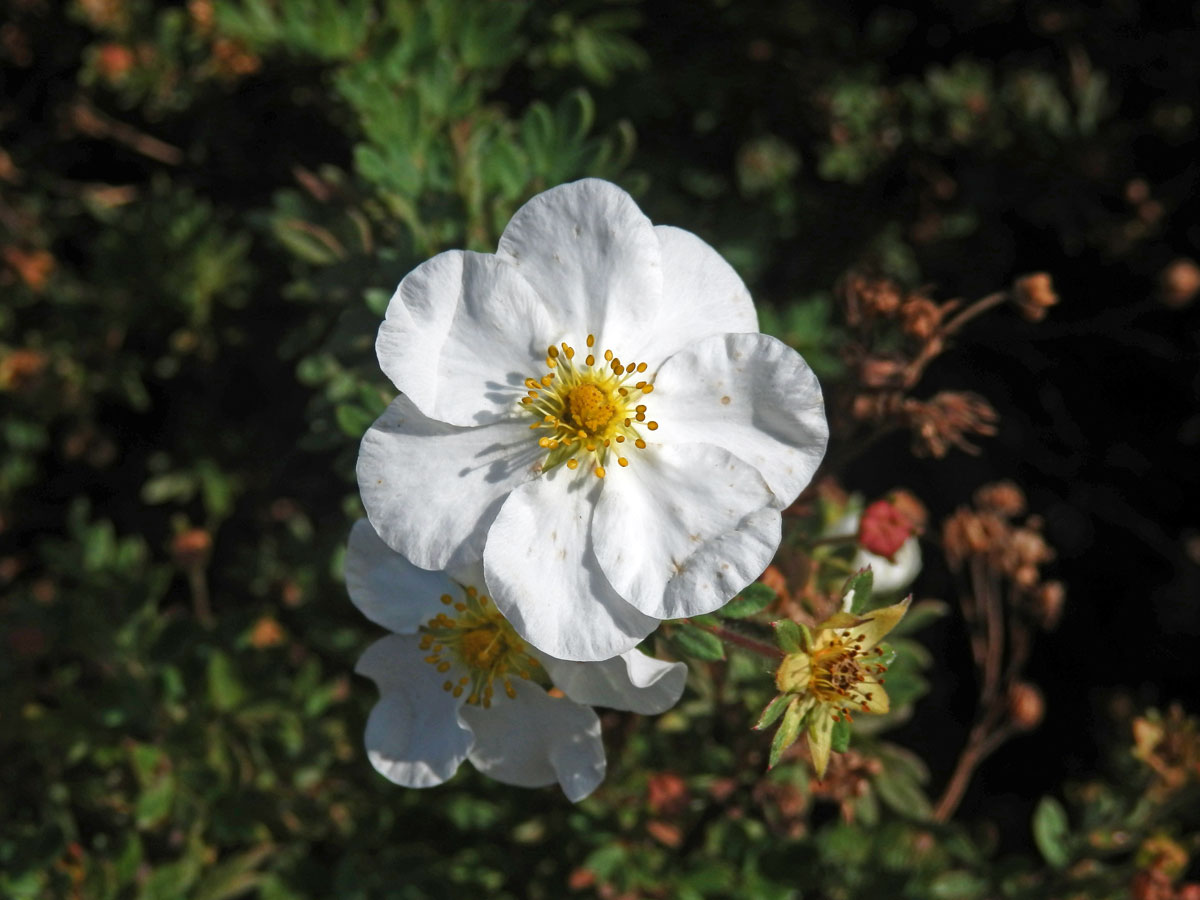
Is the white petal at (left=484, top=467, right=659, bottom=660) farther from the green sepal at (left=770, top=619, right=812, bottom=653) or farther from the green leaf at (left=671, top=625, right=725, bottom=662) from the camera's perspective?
the green sepal at (left=770, top=619, right=812, bottom=653)

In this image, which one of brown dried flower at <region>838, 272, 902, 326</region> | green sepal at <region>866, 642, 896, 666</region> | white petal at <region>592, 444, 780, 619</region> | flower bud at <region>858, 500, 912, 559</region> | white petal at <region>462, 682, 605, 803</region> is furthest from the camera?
brown dried flower at <region>838, 272, 902, 326</region>

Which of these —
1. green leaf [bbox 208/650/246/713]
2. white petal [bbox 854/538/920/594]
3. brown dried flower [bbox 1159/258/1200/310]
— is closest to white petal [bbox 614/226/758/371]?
white petal [bbox 854/538/920/594]

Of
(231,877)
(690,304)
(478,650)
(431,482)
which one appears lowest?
(231,877)

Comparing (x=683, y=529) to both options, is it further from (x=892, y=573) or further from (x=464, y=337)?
(x=892, y=573)

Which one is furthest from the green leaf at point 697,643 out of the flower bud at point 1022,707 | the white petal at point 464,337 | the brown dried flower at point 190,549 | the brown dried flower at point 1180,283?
the brown dried flower at point 1180,283

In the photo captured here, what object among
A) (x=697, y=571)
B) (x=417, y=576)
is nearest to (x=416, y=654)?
(x=417, y=576)

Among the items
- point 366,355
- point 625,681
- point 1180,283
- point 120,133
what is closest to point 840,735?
point 625,681

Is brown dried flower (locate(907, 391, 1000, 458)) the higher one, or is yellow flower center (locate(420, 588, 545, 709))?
brown dried flower (locate(907, 391, 1000, 458))
